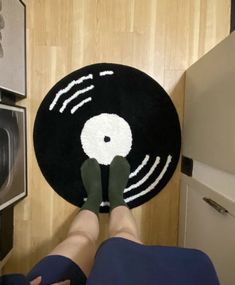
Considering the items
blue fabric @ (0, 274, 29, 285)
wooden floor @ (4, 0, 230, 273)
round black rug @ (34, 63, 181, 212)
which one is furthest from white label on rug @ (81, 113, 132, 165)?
blue fabric @ (0, 274, 29, 285)

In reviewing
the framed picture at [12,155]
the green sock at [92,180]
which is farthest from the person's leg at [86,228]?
the framed picture at [12,155]

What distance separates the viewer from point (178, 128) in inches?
51.8

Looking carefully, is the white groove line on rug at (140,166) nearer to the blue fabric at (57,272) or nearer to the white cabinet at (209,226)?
the white cabinet at (209,226)

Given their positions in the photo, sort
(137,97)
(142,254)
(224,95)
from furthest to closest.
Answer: (137,97) → (224,95) → (142,254)

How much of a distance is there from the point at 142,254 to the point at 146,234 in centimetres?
84

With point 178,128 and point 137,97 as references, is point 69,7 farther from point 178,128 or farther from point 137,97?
point 178,128

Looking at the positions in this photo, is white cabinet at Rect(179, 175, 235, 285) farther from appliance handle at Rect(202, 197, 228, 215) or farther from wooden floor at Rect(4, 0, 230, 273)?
wooden floor at Rect(4, 0, 230, 273)

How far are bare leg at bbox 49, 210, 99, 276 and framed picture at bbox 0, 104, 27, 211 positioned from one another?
30 cm

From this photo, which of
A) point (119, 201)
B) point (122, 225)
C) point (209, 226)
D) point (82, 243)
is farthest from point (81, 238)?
point (209, 226)

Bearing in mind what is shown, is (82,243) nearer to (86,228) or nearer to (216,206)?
(86,228)

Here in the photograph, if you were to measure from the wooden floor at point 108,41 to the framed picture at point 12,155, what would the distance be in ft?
0.30

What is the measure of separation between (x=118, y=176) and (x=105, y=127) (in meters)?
0.24

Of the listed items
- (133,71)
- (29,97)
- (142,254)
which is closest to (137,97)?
(133,71)

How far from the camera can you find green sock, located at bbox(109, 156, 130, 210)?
4.13 ft
